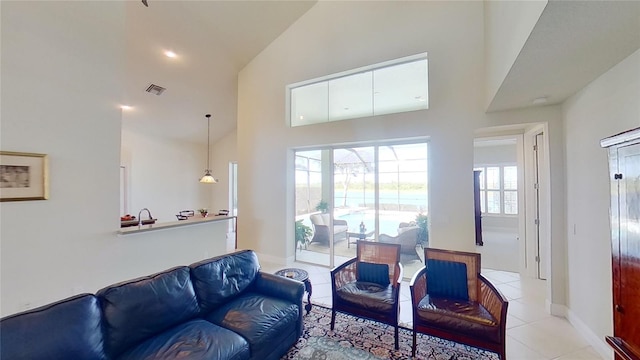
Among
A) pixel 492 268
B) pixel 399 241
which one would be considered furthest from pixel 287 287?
pixel 492 268

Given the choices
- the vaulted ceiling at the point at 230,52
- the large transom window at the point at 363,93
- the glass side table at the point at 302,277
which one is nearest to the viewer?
the vaulted ceiling at the point at 230,52

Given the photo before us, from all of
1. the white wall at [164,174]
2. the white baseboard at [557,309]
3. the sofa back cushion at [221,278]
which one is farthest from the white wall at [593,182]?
the white wall at [164,174]

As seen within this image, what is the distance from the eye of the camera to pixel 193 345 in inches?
67.4

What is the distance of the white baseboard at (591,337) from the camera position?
227cm

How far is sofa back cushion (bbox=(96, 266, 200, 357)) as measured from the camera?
65.3 inches

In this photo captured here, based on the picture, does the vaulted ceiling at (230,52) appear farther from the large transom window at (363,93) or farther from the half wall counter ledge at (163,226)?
the half wall counter ledge at (163,226)

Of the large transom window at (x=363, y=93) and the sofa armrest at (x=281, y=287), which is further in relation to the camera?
the large transom window at (x=363, y=93)

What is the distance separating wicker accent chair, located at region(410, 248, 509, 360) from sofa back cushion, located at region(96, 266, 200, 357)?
200cm

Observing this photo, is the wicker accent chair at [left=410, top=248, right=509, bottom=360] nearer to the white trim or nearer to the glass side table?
the glass side table

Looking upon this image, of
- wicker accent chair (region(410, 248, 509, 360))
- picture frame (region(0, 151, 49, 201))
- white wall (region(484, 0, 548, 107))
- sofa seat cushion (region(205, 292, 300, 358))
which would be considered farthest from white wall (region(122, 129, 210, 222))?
white wall (region(484, 0, 548, 107))

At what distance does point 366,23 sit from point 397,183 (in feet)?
9.17

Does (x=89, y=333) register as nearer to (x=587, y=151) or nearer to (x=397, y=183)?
(x=397, y=183)

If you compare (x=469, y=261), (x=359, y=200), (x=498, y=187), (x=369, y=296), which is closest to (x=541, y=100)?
(x=469, y=261)

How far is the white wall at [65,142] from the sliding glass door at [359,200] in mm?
2841
